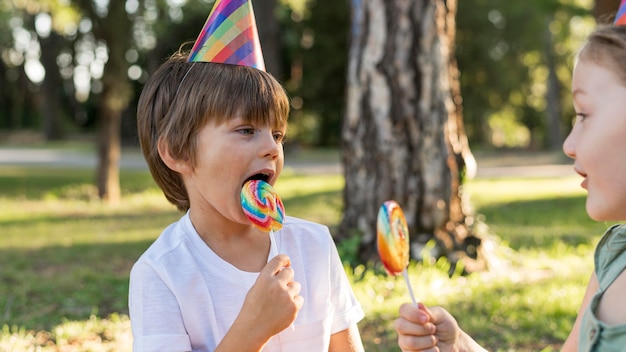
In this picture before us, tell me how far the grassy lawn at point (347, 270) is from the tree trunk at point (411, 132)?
1.10 feet

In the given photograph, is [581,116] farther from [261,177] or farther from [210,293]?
[210,293]

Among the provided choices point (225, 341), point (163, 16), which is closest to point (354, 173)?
point (225, 341)

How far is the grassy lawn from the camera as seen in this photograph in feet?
13.2

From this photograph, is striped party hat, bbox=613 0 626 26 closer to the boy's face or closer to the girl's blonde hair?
the girl's blonde hair

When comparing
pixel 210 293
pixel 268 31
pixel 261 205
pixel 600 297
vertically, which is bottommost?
pixel 268 31

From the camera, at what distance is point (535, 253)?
6.27m

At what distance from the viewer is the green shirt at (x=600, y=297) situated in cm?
156

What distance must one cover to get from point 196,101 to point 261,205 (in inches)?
13.8

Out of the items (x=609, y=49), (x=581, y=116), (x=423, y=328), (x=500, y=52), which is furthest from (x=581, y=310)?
(x=500, y=52)

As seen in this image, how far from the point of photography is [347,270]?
521cm

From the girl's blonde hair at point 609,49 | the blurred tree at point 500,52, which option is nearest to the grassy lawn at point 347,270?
the girl's blonde hair at point 609,49

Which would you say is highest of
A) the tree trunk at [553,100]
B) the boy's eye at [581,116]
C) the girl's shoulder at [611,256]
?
the boy's eye at [581,116]

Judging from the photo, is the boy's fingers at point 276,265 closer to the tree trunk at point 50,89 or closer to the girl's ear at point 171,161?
the girl's ear at point 171,161

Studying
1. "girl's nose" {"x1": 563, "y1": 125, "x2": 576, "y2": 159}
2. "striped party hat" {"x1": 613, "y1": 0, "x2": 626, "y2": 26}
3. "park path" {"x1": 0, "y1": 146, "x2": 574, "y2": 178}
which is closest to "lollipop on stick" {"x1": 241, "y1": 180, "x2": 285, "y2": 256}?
"girl's nose" {"x1": 563, "y1": 125, "x2": 576, "y2": 159}
